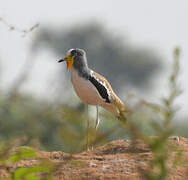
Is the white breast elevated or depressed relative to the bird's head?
depressed

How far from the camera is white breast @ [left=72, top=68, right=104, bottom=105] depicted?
8.51m

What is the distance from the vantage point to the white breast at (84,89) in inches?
335

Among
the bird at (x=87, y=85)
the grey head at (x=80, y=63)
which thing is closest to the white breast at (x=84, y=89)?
the bird at (x=87, y=85)

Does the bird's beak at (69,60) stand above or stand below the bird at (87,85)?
above

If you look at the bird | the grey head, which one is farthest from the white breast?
the grey head

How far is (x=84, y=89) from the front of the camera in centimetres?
849

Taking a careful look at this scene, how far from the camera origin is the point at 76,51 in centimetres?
925

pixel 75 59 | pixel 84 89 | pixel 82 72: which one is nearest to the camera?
pixel 84 89

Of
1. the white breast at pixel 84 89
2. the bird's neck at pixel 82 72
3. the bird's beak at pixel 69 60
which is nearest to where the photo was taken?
the white breast at pixel 84 89

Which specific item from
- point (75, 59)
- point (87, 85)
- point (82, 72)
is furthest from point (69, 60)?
point (87, 85)

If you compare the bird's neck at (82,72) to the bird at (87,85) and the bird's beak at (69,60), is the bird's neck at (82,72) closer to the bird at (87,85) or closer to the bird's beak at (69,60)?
the bird at (87,85)

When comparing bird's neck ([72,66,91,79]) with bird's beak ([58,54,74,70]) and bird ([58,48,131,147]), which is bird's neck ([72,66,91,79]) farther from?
bird's beak ([58,54,74,70])

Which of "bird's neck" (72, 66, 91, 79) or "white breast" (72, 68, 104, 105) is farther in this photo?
"bird's neck" (72, 66, 91, 79)

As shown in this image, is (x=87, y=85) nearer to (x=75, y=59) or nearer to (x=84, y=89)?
(x=84, y=89)
